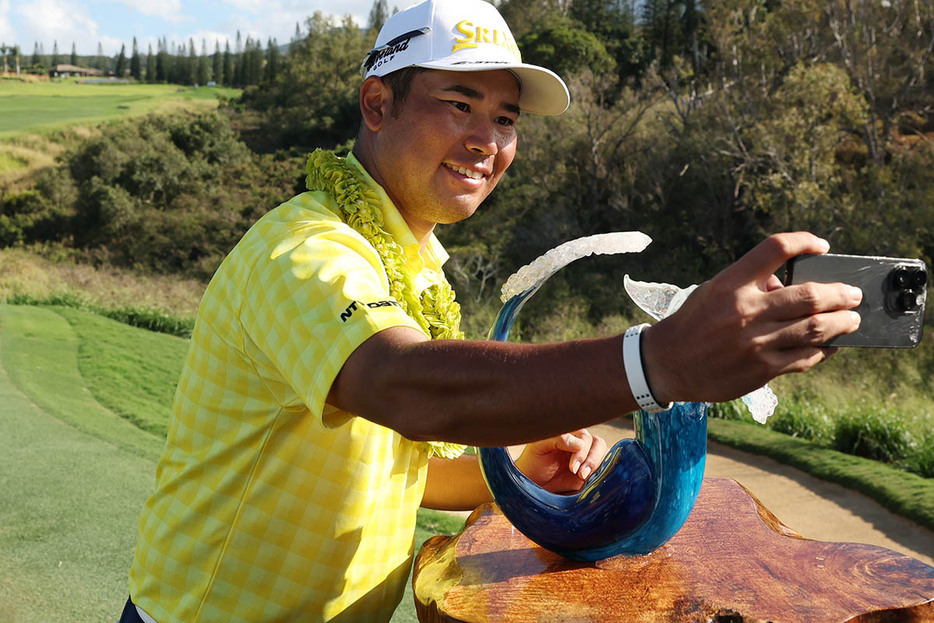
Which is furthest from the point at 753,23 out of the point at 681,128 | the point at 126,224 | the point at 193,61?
the point at 193,61

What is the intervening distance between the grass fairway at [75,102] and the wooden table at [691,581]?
1466 inches

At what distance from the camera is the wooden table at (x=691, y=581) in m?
1.49

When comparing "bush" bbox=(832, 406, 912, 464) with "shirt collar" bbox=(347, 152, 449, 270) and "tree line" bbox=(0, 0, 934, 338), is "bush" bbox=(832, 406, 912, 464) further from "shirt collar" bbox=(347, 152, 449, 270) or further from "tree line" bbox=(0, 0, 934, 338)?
"tree line" bbox=(0, 0, 934, 338)

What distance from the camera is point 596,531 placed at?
1.69 metres

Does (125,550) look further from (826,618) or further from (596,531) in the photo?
(826,618)

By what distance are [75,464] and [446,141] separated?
Result: 4354mm

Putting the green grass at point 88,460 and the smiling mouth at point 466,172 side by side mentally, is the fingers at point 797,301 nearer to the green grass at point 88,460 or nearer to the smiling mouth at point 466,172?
the smiling mouth at point 466,172

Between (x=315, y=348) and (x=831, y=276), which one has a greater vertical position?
(x=831, y=276)

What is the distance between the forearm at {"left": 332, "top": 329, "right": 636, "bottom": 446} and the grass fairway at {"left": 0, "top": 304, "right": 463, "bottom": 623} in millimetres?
2559

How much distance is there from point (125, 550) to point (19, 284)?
13969 mm

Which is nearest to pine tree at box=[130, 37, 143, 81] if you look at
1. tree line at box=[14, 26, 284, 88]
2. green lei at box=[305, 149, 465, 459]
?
tree line at box=[14, 26, 284, 88]

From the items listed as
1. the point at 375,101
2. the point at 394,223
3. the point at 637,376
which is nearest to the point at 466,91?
the point at 375,101

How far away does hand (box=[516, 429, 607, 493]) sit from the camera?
2072 millimetres

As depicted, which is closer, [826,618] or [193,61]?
[826,618]
